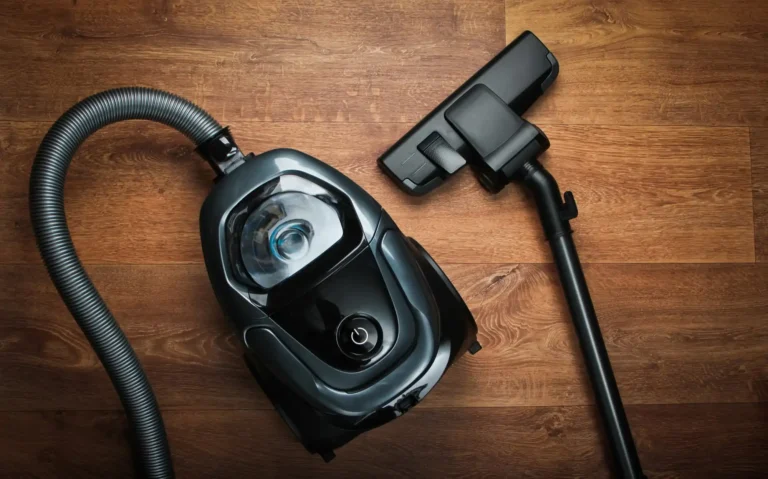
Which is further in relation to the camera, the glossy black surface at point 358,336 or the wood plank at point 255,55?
the wood plank at point 255,55

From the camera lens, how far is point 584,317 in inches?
43.0

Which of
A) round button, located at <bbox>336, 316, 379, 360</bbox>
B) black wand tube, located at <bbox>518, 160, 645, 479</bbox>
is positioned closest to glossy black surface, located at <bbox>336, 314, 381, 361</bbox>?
round button, located at <bbox>336, 316, 379, 360</bbox>

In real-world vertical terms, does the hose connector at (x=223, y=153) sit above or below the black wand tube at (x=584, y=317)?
above

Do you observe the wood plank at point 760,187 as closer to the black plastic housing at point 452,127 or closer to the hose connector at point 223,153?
the black plastic housing at point 452,127

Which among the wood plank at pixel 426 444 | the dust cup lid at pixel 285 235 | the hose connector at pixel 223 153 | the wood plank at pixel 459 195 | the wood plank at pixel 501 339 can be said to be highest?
the hose connector at pixel 223 153

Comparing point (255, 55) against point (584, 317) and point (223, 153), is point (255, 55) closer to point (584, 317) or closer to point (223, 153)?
point (223, 153)

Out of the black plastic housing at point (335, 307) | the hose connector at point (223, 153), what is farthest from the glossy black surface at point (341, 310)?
the hose connector at point (223, 153)

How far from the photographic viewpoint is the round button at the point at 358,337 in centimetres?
84

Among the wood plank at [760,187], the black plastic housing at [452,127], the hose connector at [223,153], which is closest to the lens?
the hose connector at [223,153]

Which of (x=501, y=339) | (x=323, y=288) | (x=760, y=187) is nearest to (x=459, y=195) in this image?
(x=501, y=339)

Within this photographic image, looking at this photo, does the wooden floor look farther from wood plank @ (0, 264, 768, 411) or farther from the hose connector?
the hose connector

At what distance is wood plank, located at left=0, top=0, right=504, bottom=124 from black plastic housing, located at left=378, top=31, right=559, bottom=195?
58 millimetres

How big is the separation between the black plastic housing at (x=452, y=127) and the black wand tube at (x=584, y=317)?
0.38 ft

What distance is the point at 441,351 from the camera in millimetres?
892
